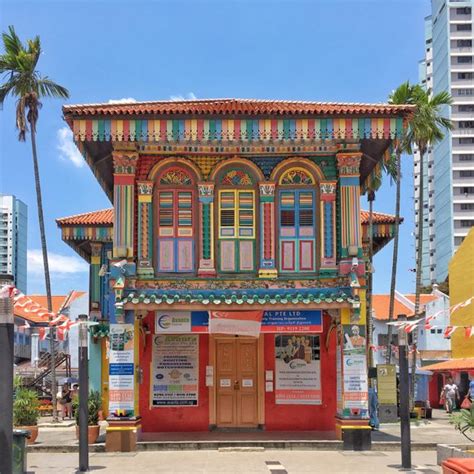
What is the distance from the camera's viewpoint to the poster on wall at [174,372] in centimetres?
1898

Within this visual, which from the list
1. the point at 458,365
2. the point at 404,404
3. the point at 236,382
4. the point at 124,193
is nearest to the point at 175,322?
the point at 236,382

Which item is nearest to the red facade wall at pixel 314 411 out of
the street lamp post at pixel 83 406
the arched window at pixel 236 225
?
the arched window at pixel 236 225

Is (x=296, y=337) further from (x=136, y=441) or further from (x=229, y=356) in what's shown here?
(x=136, y=441)

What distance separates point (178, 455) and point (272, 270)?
4.53 m

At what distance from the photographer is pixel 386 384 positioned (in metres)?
22.8

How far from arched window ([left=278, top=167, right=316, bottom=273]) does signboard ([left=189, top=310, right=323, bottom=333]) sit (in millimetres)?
1045

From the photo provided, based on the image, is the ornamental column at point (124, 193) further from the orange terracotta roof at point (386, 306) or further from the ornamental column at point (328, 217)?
the orange terracotta roof at point (386, 306)

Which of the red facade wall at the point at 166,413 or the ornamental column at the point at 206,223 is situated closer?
the ornamental column at the point at 206,223

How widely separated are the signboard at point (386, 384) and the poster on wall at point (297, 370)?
394 centimetres

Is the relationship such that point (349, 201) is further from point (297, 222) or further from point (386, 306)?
point (386, 306)

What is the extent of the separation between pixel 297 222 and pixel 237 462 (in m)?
5.64

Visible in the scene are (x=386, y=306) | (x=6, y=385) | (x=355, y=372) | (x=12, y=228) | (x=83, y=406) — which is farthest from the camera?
(x=12, y=228)

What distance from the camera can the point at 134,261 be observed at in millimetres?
17578

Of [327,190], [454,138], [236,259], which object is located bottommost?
[236,259]
